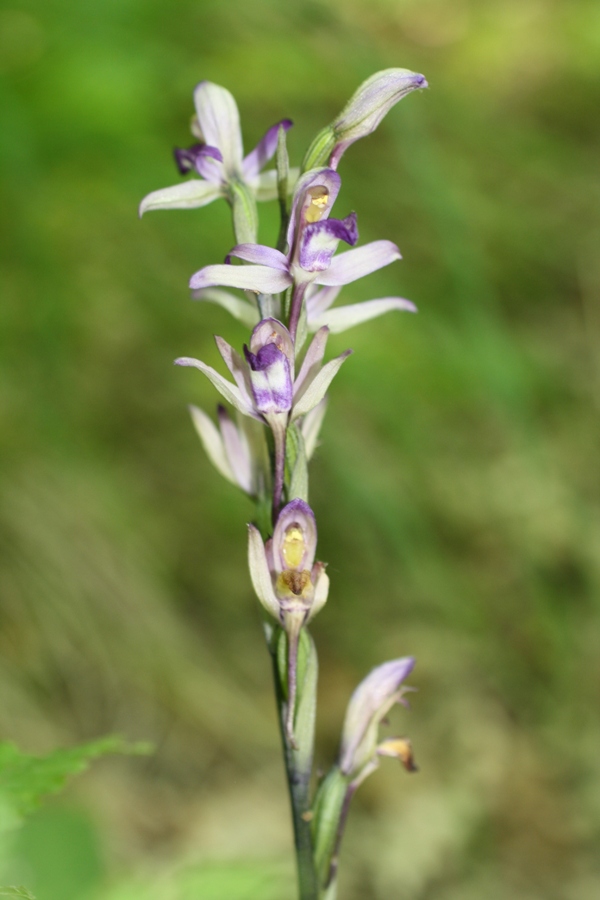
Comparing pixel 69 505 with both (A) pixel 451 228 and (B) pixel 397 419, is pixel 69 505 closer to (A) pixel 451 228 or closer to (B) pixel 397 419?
(B) pixel 397 419

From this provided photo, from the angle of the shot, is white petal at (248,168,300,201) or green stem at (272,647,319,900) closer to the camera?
green stem at (272,647,319,900)

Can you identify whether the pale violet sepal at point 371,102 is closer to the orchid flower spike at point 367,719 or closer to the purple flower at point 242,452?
the purple flower at point 242,452

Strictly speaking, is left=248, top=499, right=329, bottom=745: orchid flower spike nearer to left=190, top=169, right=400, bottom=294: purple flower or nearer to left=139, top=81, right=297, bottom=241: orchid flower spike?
left=190, top=169, right=400, bottom=294: purple flower

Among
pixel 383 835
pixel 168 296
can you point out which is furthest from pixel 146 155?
pixel 383 835

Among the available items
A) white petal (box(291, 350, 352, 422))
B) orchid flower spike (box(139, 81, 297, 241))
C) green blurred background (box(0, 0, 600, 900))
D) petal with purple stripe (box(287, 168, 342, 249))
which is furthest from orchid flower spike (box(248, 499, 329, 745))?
green blurred background (box(0, 0, 600, 900))

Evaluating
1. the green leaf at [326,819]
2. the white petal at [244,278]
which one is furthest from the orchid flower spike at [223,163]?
the green leaf at [326,819]

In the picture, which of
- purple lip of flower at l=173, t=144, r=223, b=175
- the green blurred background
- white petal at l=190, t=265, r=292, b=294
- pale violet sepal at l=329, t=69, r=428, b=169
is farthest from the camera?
A: the green blurred background

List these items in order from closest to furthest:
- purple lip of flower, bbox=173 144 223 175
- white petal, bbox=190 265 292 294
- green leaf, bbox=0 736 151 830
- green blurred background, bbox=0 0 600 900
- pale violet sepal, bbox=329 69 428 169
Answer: green leaf, bbox=0 736 151 830
white petal, bbox=190 265 292 294
pale violet sepal, bbox=329 69 428 169
purple lip of flower, bbox=173 144 223 175
green blurred background, bbox=0 0 600 900
